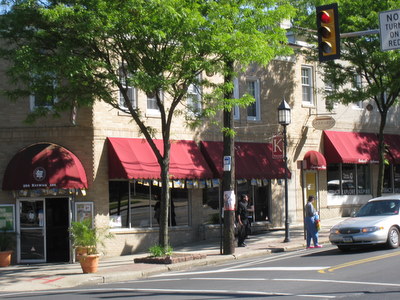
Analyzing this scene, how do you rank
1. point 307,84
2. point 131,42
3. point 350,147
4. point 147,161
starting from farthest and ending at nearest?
point 350,147, point 307,84, point 147,161, point 131,42

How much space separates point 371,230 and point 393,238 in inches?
34.2

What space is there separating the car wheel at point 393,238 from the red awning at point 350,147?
371 inches

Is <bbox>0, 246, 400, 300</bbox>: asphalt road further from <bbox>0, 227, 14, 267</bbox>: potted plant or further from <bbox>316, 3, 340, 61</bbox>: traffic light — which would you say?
<bbox>0, 227, 14, 267</bbox>: potted plant

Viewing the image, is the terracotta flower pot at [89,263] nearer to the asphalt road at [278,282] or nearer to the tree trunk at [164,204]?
the asphalt road at [278,282]

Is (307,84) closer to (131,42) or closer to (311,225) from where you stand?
Result: (311,225)

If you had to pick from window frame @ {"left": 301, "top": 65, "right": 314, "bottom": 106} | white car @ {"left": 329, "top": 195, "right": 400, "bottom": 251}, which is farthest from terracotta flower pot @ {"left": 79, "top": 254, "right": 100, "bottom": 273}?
window frame @ {"left": 301, "top": 65, "right": 314, "bottom": 106}

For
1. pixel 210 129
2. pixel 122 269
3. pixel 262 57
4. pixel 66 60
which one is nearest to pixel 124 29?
pixel 66 60

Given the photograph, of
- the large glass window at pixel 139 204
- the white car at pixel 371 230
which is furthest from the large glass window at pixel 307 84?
the white car at pixel 371 230

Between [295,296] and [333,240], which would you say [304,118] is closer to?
[333,240]

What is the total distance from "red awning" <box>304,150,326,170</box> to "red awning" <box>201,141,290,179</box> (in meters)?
1.63

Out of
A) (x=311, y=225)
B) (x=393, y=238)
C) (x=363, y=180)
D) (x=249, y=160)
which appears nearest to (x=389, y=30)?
(x=393, y=238)

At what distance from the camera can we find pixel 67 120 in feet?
64.0

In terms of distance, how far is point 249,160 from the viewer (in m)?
23.2

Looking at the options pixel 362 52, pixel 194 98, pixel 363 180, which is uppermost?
pixel 362 52
